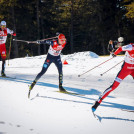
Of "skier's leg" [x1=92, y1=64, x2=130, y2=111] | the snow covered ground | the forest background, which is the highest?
the forest background

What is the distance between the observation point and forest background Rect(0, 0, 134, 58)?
2522 centimetres

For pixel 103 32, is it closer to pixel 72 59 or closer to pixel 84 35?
pixel 84 35

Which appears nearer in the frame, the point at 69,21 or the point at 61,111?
the point at 61,111

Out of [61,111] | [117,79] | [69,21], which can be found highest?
[69,21]

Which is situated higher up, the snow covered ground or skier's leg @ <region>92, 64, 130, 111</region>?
skier's leg @ <region>92, 64, 130, 111</region>

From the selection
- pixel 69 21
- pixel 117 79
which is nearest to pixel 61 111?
pixel 117 79

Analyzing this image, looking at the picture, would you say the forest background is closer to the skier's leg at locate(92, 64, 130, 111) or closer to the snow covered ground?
the snow covered ground

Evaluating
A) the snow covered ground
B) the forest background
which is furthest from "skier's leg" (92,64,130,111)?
the forest background

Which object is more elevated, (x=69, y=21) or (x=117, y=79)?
(x=69, y=21)

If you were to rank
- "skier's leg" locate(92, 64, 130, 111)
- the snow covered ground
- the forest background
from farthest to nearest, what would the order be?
the forest background
"skier's leg" locate(92, 64, 130, 111)
the snow covered ground

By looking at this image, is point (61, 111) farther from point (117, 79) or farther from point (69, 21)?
point (69, 21)

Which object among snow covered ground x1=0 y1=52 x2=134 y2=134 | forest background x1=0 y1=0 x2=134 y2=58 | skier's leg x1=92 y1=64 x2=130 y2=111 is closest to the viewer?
snow covered ground x1=0 y1=52 x2=134 y2=134

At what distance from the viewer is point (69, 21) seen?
107 ft

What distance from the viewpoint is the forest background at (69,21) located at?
25.2 m
